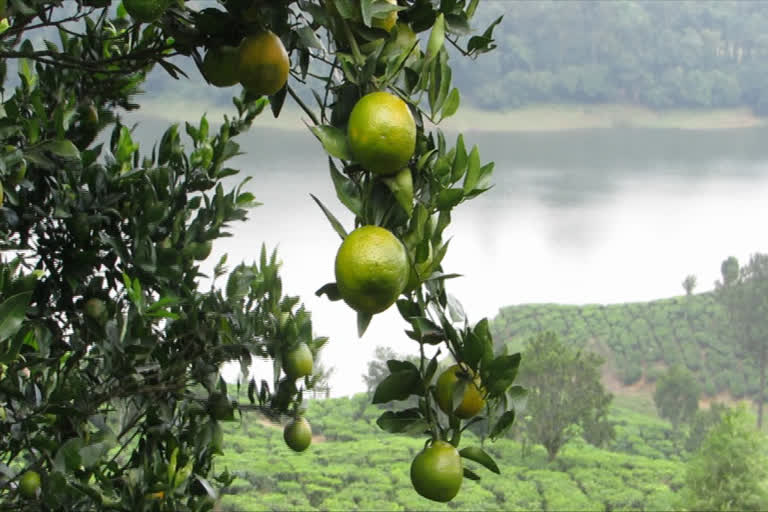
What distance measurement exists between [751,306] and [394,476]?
10099 millimetres

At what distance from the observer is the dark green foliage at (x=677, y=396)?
47.0ft

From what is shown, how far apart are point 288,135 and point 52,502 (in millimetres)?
21732

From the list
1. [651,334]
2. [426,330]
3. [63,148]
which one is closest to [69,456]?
[63,148]

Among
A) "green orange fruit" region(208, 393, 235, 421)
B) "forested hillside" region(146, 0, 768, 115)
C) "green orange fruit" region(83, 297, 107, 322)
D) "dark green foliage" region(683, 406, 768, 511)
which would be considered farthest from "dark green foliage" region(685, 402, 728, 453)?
"forested hillside" region(146, 0, 768, 115)

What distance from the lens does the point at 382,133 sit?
0.48 m

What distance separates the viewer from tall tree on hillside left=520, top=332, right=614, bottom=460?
12195 millimetres

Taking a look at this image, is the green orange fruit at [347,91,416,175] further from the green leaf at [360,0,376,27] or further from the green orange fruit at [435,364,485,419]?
the green orange fruit at [435,364,485,419]

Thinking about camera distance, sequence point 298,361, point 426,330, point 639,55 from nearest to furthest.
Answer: point 426,330
point 298,361
point 639,55

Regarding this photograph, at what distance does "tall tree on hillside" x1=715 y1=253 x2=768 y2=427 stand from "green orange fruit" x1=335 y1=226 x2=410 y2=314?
59.3 feet

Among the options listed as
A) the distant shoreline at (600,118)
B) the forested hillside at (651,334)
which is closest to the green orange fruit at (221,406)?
the forested hillside at (651,334)

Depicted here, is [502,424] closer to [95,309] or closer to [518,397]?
[518,397]

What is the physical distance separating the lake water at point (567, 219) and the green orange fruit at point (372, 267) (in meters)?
12.6

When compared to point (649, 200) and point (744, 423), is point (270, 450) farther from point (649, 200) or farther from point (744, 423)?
point (649, 200)

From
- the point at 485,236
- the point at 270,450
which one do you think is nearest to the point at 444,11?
the point at 270,450
